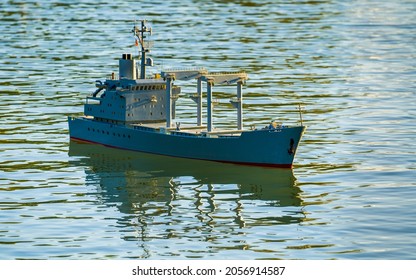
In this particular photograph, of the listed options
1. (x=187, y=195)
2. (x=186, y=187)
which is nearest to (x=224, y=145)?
(x=186, y=187)

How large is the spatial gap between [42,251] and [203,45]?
9544cm

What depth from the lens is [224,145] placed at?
84.7 m

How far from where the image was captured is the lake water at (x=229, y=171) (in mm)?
63250

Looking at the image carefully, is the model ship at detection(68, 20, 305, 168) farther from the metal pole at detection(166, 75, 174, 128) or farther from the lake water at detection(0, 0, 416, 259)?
the lake water at detection(0, 0, 416, 259)

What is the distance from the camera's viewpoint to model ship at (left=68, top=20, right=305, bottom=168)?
8369 centimetres

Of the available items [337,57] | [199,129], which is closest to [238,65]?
[337,57]

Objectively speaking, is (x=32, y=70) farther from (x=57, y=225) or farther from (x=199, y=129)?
(x=57, y=225)

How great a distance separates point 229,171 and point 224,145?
2090 millimetres

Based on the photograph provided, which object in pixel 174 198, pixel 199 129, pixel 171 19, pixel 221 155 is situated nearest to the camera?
pixel 174 198

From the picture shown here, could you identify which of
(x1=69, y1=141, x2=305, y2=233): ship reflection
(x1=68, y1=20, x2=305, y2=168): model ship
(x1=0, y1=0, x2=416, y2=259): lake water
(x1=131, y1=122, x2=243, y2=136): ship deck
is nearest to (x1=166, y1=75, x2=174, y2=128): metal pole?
(x1=68, y1=20, x2=305, y2=168): model ship

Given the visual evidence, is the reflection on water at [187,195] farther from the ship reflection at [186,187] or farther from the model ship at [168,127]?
the model ship at [168,127]

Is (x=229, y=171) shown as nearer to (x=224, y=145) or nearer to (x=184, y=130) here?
(x=224, y=145)

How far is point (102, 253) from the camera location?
200 feet

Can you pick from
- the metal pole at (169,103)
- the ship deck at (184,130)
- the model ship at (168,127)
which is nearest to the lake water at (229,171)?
the model ship at (168,127)
